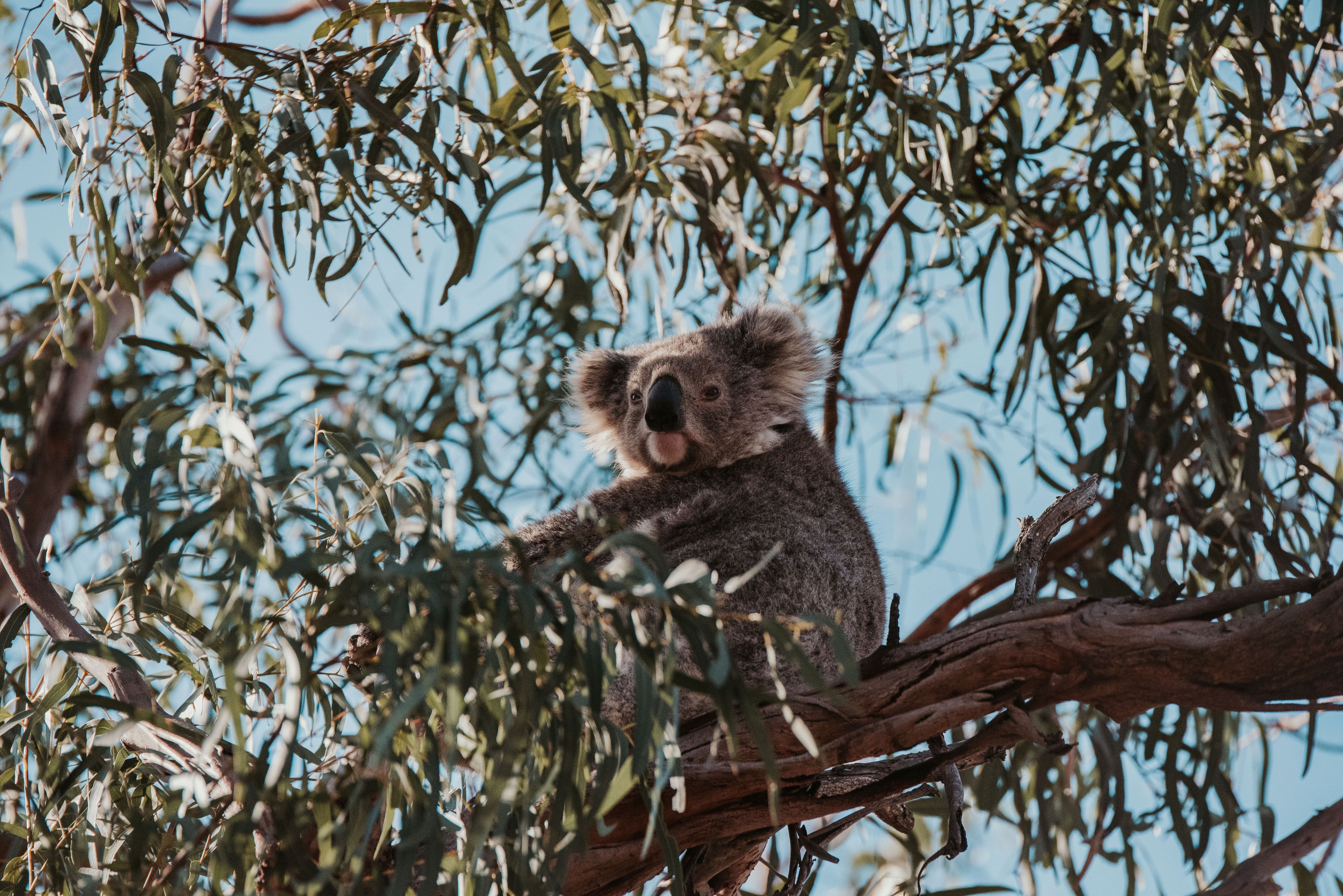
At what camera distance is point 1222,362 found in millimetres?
3043

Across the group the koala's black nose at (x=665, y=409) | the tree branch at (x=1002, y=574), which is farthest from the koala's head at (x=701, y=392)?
the tree branch at (x=1002, y=574)

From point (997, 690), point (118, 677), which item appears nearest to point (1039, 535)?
point (997, 690)

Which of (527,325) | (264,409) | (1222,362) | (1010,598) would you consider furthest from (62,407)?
(1222,362)

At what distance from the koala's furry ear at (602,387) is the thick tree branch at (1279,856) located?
2042 mm

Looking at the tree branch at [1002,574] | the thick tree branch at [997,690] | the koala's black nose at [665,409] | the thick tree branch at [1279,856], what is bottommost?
the thick tree branch at [1279,856]

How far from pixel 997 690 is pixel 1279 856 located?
43cm

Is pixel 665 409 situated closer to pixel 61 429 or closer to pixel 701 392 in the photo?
pixel 701 392

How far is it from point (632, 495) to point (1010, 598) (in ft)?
3.14

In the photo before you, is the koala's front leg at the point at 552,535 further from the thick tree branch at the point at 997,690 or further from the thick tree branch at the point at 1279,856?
the thick tree branch at the point at 1279,856

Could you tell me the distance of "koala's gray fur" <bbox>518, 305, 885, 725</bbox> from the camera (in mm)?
2391

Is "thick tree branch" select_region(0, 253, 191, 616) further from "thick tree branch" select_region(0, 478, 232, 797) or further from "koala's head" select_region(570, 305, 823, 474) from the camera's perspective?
"thick tree branch" select_region(0, 478, 232, 797)

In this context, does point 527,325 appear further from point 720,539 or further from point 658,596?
point 658,596

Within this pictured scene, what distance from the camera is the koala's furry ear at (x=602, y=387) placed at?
3404 millimetres

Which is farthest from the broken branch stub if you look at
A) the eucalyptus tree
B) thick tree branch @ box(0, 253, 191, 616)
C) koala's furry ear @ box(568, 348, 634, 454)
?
thick tree branch @ box(0, 253, 191, 616)
